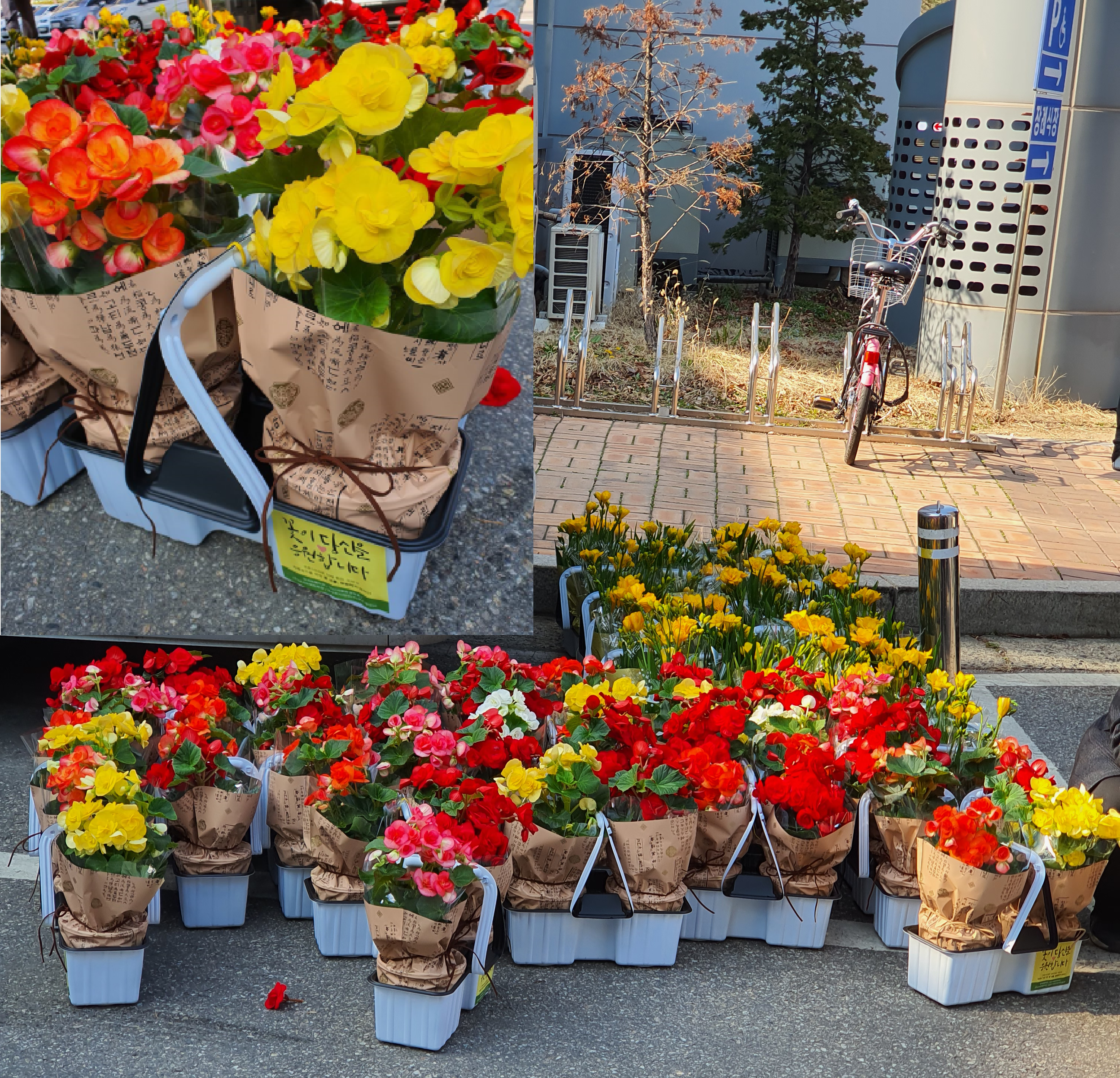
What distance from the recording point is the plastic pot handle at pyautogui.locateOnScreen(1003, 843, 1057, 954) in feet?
6.88

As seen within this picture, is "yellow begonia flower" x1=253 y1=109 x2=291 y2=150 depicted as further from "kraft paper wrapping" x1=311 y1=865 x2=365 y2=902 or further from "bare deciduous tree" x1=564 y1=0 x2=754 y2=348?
"bare deciduous tree" x1=564 y1=0 x2=754 y2=348

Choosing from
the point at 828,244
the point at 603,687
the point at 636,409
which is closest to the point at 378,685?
the point at 603,687

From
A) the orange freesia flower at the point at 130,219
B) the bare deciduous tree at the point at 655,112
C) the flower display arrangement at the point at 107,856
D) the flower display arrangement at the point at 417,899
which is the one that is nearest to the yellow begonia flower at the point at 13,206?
the orange freesia flower at the point at 130,219

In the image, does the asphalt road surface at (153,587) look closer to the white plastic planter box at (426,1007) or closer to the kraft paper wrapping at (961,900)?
the white plastic planter box at (426,1007)

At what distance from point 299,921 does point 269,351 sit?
45.7 inches

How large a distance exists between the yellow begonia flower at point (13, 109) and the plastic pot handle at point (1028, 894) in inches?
81.1

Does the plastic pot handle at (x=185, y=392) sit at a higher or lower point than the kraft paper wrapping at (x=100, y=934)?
higher

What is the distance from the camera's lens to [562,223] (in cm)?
768

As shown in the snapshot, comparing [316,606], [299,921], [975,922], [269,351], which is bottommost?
[299,921]

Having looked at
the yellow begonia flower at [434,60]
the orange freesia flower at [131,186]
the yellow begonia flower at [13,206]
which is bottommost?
the yellow begonia flower at [13,206]

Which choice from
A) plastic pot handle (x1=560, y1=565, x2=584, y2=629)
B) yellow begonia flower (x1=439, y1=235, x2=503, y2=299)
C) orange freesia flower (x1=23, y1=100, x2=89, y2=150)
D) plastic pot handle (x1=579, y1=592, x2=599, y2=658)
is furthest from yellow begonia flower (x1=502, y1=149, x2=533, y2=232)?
plastic pot handle (x1=560, y1=565, x2=584, y2=629)

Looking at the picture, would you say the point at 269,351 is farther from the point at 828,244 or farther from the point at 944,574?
the point at 828,244

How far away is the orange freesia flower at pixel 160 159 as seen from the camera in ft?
6.02

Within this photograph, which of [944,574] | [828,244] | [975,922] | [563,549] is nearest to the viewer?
[975,922]
